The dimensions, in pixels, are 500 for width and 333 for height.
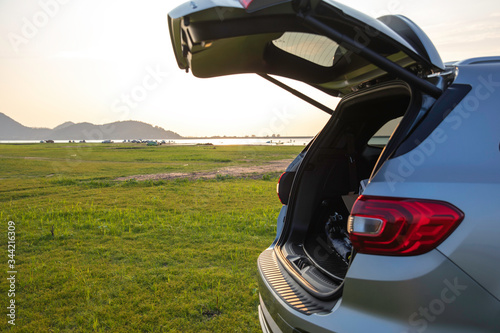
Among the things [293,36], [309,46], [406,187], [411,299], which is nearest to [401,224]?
[406,187]

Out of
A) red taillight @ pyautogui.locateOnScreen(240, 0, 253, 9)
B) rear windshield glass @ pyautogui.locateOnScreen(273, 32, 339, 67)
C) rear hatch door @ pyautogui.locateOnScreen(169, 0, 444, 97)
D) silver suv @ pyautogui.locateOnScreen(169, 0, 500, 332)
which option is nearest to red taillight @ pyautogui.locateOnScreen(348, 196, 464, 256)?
silver suv @ pyautogui.locateOnScreen(169, 0, 500, 332)

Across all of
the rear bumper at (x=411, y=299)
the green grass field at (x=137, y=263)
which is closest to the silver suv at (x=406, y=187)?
the rear bumper at (x=411, y=299)

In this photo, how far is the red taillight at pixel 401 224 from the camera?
1.41 meters

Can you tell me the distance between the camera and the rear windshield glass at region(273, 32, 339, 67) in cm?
218

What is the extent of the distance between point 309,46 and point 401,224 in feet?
4.76

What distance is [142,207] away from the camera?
9.24m

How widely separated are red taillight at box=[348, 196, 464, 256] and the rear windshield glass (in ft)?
3.80

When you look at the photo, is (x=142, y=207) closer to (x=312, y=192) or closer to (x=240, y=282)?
(x=240, y=282)

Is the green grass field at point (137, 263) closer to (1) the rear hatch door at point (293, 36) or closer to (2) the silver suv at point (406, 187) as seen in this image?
(2) the silver suv at point (406, 187)

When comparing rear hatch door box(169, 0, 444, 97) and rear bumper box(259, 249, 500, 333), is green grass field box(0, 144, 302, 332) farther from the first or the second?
rear hatch door box(169, 0, 444, 97)

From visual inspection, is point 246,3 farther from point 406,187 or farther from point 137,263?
point 137,263

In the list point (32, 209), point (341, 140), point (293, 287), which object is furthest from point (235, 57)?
point (32, 209)

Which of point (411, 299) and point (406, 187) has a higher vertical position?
point (406, 187)

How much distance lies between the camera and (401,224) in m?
1.46
